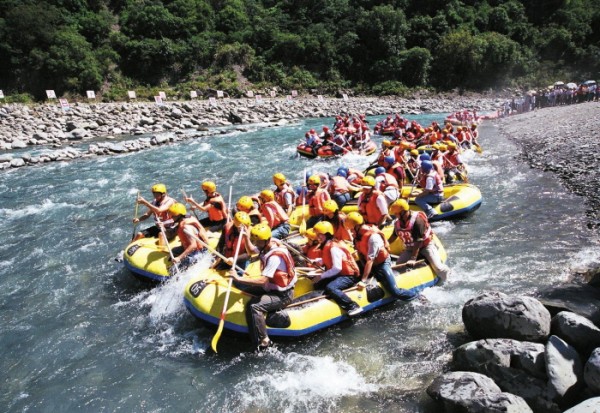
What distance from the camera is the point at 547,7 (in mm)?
68375

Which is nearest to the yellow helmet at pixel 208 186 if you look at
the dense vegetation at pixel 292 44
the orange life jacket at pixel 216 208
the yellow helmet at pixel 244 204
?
the orange life jacket at pixel 216 208

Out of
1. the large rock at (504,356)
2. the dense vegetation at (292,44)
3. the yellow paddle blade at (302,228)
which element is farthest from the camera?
the dense vegetation at (292,44)

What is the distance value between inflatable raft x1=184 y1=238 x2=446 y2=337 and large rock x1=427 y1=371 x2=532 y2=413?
1.89m

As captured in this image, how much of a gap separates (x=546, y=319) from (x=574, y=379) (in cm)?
A: 91

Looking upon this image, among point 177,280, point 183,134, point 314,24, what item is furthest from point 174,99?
point 177,280

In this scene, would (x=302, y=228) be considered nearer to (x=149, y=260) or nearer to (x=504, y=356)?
(x=149, y=260)

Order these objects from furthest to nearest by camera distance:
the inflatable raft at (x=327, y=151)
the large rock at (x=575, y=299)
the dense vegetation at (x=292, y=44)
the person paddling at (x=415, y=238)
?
the dense vegetation at (x=292, y=44) < the inflatable raft at (x=327, y=151) < the person paddling at (x=415, y=238) < the large rock at (x=575, y=299)

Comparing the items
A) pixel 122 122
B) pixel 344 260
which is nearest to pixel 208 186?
pixel 344 260

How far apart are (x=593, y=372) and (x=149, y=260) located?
6815mm

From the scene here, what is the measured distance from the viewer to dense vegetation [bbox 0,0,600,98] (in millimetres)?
40500

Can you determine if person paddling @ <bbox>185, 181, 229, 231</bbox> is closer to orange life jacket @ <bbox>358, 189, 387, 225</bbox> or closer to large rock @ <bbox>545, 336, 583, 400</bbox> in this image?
orange life jacket @ <bbox>358, 189, 387, 225</bbox>

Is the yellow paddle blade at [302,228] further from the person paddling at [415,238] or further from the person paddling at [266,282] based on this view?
the person paddling at [266,282]

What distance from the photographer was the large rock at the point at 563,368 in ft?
15.1

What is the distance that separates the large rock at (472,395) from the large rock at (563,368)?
0.44 m
